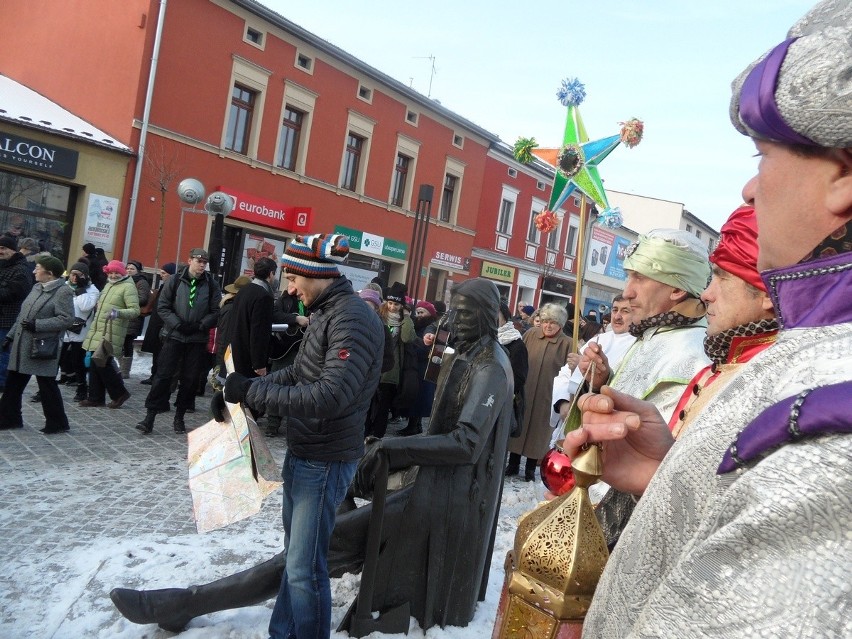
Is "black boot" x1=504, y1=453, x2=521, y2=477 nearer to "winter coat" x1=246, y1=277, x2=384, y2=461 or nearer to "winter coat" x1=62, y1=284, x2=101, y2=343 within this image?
"winter coat" x1=246, y1=277, x2=384, y2=461

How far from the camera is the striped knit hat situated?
131 inches

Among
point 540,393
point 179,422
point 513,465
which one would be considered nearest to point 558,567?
point 540,393

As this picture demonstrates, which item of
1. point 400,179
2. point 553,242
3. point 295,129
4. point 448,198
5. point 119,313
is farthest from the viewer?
point 553,242

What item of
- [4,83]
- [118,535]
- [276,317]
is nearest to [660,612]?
[118,535]

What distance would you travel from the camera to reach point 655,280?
9.20ft

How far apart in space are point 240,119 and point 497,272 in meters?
14.9

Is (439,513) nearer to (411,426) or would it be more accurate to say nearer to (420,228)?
(411,426)

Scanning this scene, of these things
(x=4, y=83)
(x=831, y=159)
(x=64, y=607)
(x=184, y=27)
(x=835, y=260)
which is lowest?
(x=64, y=607)

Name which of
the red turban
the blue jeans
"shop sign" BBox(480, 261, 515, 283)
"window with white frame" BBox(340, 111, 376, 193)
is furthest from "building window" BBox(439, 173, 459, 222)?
the red turban

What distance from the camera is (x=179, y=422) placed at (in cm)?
772

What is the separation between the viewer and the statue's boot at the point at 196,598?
130 inches

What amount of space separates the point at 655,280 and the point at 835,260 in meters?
2.21

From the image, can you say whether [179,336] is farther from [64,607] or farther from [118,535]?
[64,607]

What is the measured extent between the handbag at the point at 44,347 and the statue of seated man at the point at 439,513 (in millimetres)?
4167
